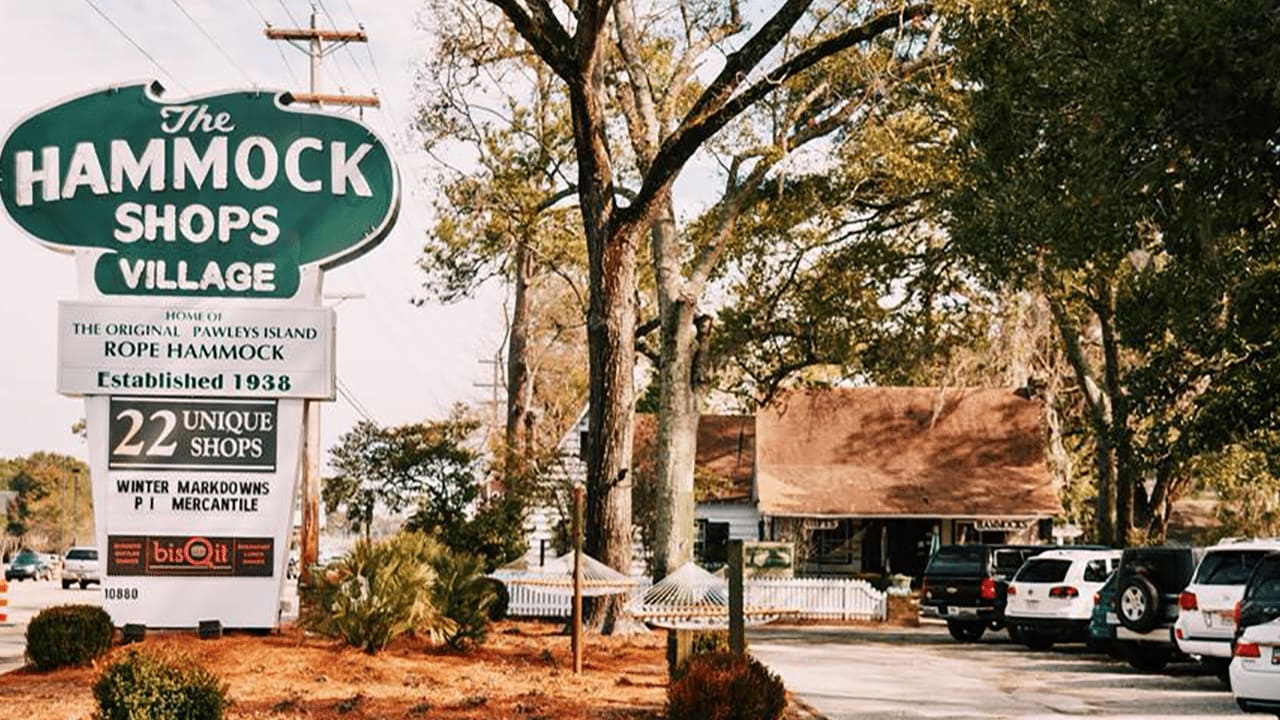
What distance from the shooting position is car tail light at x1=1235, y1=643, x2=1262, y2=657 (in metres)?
15.1

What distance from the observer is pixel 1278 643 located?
14.9 meters

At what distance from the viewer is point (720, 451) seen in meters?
49.6

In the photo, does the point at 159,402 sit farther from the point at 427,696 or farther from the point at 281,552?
the point at 427,696

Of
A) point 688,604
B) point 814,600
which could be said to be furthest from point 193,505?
point 814,600

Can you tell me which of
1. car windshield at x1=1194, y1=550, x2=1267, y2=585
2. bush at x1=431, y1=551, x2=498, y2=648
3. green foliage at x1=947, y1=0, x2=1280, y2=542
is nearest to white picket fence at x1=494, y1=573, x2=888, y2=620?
green foliage at x1=947, y1=0, x2=1280, y2=542

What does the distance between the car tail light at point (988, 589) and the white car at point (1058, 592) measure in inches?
80.4

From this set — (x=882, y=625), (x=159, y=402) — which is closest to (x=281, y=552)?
(x=159, y=402)

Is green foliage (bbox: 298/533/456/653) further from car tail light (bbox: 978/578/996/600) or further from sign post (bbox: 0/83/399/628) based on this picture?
car tail light (bbox: 978/578/996/600)

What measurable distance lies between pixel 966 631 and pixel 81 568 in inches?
1313

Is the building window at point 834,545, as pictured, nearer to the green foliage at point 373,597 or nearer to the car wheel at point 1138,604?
the car wheel at point 1138,604

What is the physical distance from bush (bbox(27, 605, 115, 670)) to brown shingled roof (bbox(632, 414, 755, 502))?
25403 mm

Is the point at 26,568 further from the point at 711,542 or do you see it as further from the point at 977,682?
the point at 977,682

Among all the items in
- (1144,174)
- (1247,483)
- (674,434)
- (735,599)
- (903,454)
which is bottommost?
(735,599)

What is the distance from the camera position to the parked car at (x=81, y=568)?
53.1m
